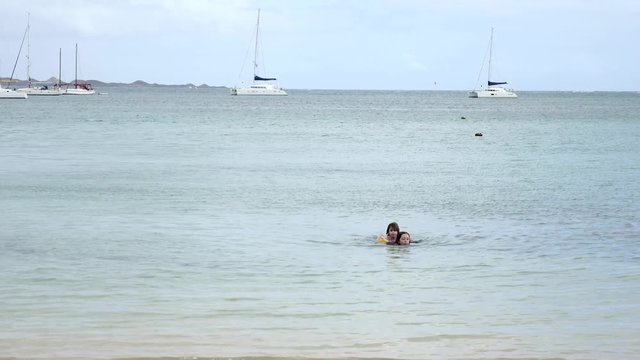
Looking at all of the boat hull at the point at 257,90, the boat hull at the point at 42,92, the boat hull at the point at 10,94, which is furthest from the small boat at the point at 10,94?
the boat hull at the point at 257,90

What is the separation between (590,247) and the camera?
21.9 meters

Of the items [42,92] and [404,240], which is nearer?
[404,240]

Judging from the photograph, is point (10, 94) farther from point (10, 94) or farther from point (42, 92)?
point (42, 92)

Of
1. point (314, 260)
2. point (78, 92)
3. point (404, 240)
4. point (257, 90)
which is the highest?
point (257, 90)

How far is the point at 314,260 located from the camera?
19984mm

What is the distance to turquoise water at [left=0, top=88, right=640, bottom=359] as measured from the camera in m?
13.1

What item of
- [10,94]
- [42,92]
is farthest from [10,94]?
[42,92]

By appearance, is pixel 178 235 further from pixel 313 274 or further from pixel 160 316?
pixel 160 316

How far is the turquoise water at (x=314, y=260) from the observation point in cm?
1308

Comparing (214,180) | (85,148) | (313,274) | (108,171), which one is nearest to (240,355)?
(313,274)

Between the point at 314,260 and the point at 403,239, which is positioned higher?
the point at 403,239

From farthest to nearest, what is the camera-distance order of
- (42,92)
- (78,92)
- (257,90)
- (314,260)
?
(257,90)
(78,92)
(42,92)
(314,260)

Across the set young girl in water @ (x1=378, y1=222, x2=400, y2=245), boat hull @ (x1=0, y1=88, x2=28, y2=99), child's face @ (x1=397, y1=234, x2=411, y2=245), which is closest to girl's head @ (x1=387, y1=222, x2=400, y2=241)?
young girl in water @ (x1=378, y1=222, x2=400, y2=245)

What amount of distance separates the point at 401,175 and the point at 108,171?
11742 mm
